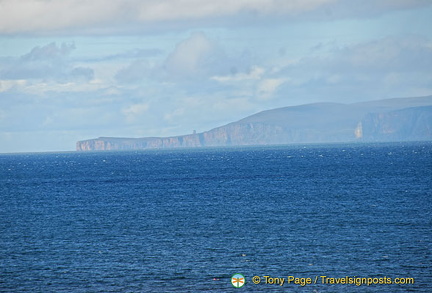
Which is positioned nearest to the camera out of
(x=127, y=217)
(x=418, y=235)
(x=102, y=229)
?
(x=418, y=235)

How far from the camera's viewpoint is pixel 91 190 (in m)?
127

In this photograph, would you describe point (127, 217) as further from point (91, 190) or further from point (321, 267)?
point (91, 190)

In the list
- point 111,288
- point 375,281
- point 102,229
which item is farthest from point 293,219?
point 111,288

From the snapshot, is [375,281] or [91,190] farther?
[91,190]

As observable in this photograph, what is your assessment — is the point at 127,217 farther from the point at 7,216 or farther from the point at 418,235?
the point at 418,235

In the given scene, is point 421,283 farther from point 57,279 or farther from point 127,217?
point 127,217

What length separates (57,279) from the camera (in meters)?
52.7

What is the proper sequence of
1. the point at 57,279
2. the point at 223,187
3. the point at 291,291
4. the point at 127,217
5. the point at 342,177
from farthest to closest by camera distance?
1. the point at 342,177
2. the point at 223,187
3. the point at 127,217
4. the point at 57,279
5. the point at 291,291

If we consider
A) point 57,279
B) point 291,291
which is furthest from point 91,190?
point 291,291

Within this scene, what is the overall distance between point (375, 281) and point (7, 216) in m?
57.1

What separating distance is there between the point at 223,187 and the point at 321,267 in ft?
236

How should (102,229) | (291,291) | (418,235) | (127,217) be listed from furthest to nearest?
1. (127,217)
2. (102,229)
3. (418,235)
4. (291,291)

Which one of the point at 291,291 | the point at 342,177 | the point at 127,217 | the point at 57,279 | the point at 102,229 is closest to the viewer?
the point at 291,291

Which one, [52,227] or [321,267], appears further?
[52,227]
